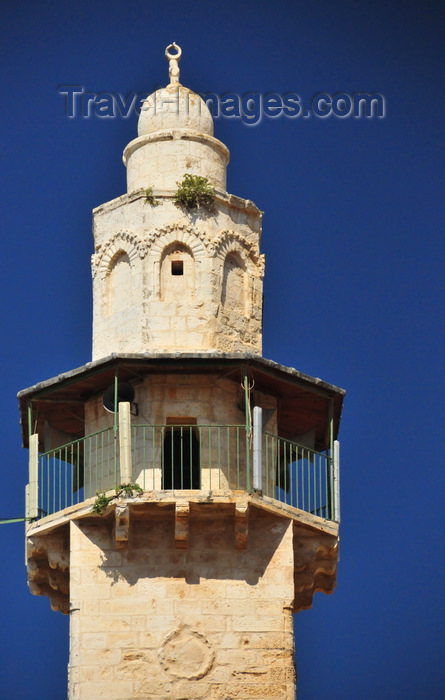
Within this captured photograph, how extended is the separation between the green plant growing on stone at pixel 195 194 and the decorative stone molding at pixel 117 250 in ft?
3.24

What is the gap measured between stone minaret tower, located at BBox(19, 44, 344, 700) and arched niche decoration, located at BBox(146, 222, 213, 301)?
33 millimetres

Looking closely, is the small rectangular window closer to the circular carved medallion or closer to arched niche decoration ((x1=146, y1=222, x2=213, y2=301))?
arched niche decoration ((x1=146, y1=222, x2=213, y2=301))

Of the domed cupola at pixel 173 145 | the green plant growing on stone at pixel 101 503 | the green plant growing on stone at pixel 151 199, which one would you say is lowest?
the green plant growing on stone at pixel 101 503

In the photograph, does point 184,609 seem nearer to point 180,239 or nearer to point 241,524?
point 241,524

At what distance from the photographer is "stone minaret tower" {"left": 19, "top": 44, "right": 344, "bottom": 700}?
111ft

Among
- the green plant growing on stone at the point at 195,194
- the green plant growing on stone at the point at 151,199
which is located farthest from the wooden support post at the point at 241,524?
the green plant growing on stone at the point at 151,199

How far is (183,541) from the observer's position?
1348 inches

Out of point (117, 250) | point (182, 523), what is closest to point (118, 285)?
point (117, 250)

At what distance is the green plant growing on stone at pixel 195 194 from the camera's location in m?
36.8

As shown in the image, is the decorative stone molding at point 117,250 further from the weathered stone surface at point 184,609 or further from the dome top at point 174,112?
the weathered stone surface at point 184,609

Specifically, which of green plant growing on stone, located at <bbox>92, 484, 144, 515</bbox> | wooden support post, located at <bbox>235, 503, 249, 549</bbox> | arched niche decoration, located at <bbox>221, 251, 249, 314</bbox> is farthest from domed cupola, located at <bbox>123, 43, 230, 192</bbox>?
wooden support post, located at <bbox>235, 503, 249, 549</bbox>

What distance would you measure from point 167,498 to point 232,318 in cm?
390

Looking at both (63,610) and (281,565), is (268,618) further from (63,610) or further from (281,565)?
(63,610)

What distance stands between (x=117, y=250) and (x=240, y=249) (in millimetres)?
2058
